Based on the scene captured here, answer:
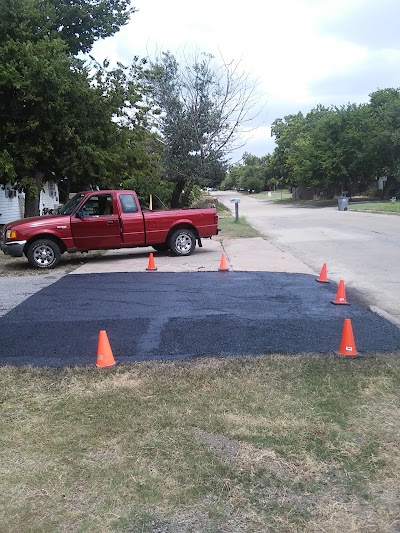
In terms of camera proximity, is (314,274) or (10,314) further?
(314,274)

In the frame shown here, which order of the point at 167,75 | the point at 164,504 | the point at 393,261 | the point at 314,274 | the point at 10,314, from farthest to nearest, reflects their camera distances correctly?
the point at 167,75 < the point at 393,261 < the point at 314,274 < the point at 10,314 < the point at 164,504

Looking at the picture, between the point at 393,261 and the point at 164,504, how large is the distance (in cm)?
1059

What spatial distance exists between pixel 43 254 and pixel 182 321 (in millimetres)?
6392

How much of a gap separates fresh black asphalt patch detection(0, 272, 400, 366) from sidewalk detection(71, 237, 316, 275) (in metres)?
1.74

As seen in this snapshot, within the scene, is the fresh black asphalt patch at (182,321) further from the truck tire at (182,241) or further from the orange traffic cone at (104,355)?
the truck tire at (182,241)

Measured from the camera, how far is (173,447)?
342 cm

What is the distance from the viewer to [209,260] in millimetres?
12766

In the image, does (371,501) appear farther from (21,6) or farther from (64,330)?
(21,6)

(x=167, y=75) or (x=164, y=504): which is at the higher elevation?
(x=167, y=75)

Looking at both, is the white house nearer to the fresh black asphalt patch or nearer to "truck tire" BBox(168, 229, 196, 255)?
"truck tire" BBox(168, 229, 196, 255)

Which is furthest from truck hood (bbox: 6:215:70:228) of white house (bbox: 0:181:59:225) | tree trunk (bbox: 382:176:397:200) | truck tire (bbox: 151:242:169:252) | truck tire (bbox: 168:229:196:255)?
tree trunk (bbox: 382:176:397:200)

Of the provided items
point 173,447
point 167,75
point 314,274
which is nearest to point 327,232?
point 314,274

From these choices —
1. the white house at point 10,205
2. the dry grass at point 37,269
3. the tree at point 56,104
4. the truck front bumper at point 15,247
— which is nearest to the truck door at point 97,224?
the dry grass at point 37,269

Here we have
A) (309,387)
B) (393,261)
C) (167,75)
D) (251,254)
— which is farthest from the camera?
(167,75)
